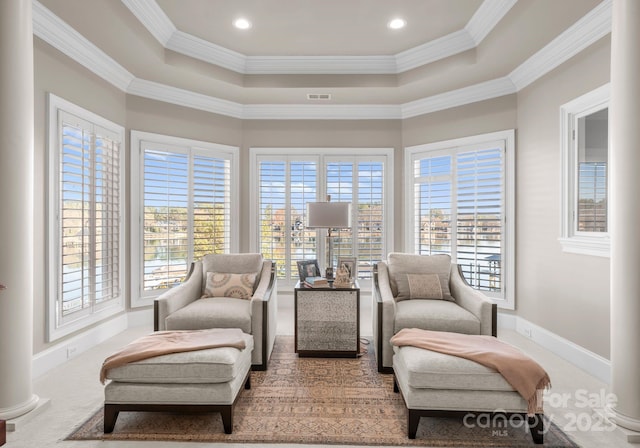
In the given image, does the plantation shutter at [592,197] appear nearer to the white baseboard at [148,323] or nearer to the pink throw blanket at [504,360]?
the white baseboard at [148,323]

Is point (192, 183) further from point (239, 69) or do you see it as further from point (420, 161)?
point (420, 161)

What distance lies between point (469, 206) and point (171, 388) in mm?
3979

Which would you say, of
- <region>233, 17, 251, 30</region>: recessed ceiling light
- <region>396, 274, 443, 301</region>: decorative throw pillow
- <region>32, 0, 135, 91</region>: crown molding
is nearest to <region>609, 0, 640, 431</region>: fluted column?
<region>396, 274, 443, 301</region>: decorative throw pillow

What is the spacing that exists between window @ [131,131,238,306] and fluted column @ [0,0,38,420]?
2179mm

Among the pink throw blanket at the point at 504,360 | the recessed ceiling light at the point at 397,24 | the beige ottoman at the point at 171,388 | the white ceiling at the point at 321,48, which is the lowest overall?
the beige ottoman at the point at 171,388

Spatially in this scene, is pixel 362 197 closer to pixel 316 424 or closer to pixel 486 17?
pixel 486 17

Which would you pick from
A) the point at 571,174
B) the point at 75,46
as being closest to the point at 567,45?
the point at 571,174

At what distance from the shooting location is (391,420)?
2.55 metres

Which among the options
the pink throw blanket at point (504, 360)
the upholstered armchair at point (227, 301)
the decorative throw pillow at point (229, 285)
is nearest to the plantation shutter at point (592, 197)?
the pink throw blanket at point (504, 360)

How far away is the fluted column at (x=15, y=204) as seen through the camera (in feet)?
8.13

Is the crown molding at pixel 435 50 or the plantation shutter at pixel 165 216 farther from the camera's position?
the plantation shutter at pixel 165 216

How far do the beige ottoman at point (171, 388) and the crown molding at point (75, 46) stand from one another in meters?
2.85

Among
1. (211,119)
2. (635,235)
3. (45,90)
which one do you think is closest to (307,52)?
(211,119)

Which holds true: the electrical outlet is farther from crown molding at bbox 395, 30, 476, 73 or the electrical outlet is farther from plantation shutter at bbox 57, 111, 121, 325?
crown molding at bbox 395, 30, 476, 73
